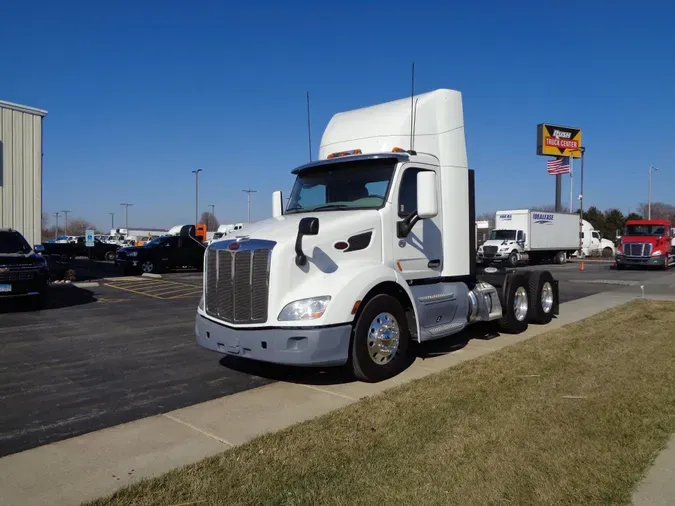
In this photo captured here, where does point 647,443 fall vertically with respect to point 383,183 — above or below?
below

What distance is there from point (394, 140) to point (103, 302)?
9643 millimetres

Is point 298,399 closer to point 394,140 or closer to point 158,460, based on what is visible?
point 158,460

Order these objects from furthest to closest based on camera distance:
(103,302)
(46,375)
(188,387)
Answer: (103,302), (46,375), (188,387)

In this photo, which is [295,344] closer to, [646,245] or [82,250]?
[646,245]

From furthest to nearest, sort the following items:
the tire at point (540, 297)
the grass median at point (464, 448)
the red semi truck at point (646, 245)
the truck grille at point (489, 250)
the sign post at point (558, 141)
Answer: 1. the sign post at point (558, 141)
2. the red semi truck at point (646, 245)
3. the truck grille at point (489, 250)
4. the tire at point (540, 297)
5. the grass median at point (464, 448)

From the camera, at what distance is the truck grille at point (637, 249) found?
29.2 m

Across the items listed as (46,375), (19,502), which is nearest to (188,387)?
(46,375)

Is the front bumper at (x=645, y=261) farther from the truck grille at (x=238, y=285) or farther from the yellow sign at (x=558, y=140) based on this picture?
the truck grille at (x=238, y=285)

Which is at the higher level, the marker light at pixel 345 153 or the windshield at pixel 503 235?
the marker light at pixel 345 153

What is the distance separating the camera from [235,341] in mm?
5816

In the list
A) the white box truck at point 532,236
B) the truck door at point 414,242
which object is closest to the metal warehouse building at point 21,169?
the truck door at point 414,242

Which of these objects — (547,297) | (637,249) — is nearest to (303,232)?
(547,297)

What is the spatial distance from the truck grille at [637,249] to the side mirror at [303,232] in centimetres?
2879

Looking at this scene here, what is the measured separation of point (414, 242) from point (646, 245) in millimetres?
27078
